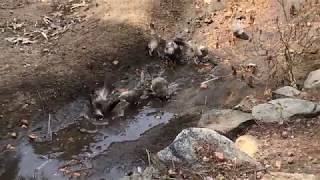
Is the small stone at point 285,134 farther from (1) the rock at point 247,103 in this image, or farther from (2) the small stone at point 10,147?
(2) the small stone at point 10,147

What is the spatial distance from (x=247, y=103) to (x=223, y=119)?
0.51m

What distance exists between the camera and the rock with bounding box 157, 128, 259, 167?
502 cm

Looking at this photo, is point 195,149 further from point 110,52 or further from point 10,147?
point 110,52

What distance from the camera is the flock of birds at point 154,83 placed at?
650 cm

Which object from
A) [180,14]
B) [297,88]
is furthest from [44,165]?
[180,14]

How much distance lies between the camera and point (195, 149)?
5082 mm

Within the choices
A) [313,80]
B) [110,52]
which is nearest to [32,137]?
[110,52]

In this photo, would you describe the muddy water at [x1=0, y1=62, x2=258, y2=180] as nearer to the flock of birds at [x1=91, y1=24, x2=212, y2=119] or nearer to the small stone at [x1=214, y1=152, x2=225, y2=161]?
the flock of birds at [x1=91, y1=24, x2=212, y2=119]

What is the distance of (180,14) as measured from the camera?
8609 millimetres

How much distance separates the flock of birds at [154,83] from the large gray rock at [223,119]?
0.83 meters

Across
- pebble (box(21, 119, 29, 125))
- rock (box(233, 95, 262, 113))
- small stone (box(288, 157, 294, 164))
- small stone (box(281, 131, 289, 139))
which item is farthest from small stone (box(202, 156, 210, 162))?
pebble (box(21, 119, 29, 125))

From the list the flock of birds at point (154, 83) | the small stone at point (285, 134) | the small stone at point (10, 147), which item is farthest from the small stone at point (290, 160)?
the small stone at point (10, 147)

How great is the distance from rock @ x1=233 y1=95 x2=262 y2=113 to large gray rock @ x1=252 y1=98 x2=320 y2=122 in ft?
0.73

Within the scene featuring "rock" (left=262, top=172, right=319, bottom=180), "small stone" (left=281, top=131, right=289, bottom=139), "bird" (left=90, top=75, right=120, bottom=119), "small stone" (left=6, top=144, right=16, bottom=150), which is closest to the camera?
"rock" (left=262, top=172, right=319, bottom=180)
